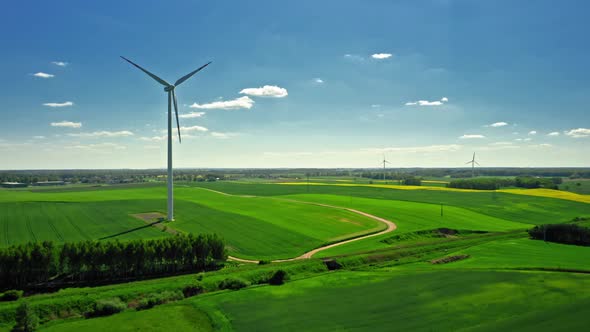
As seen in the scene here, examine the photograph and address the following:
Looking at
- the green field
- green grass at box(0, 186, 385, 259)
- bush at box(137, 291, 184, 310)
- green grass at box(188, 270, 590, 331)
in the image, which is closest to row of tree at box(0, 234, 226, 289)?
the green field

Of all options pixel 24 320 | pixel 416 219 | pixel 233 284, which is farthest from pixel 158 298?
pixel 416 219

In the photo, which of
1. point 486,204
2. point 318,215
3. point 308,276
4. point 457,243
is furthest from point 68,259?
point 486,204

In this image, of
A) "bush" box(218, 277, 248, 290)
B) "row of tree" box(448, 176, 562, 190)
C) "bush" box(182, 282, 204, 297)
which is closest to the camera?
"bush" box(182, 282, 204, 297)

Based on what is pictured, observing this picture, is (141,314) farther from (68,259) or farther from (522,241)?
(522,241)

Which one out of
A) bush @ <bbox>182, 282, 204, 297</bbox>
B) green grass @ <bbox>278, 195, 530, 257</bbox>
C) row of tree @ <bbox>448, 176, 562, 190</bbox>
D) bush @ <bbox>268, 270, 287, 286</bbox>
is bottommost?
bush @ <bbox>182, 282, 204, 297</bbox>

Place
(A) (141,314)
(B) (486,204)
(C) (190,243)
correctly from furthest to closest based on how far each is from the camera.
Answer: (B) (486,204)
(C) (190,243)
(A) (141,314)

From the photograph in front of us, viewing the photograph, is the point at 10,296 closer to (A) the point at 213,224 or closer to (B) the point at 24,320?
(B) the point at 24,320

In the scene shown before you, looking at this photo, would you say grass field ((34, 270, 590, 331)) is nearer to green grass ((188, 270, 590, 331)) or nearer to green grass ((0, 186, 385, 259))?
green grass ((188, 270, 590, 331))

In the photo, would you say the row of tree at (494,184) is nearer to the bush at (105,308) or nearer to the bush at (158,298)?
the bush at (158,298)
